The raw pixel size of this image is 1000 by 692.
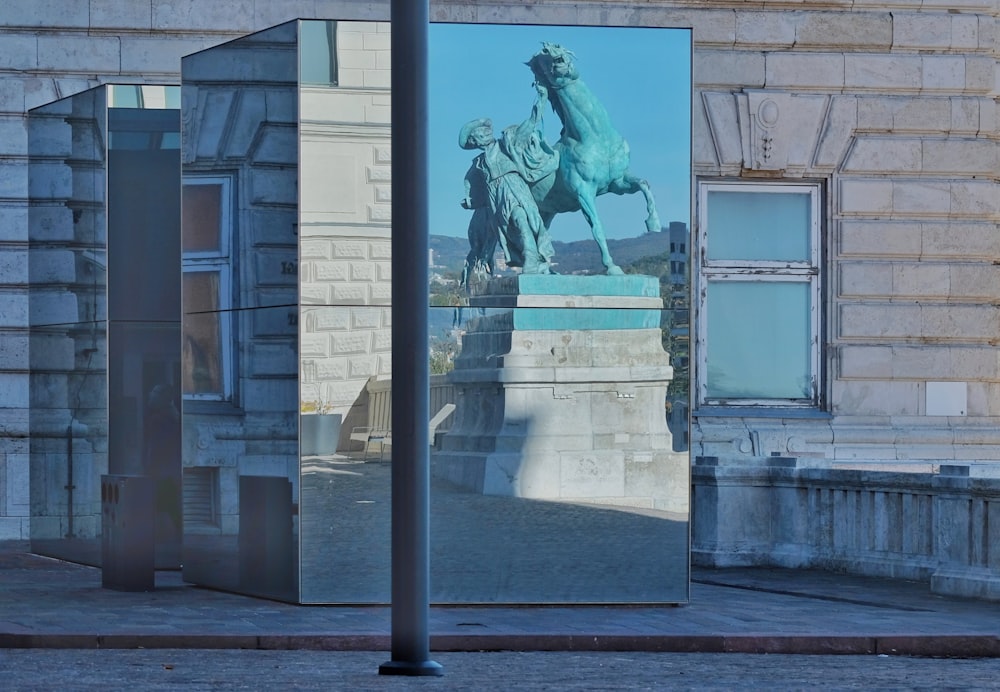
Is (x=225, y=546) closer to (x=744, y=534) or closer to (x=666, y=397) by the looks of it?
(x=666, y=397)

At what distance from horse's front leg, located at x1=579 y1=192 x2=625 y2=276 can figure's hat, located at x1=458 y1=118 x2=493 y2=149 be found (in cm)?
82

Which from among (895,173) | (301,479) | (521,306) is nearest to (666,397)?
(521,306)

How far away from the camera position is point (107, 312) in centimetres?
→ 1427

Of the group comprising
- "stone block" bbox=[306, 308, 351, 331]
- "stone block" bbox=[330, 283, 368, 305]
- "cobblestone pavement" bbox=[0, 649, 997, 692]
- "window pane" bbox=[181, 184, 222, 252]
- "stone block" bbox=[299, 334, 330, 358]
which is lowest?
"cobblestone pavement" bbox=[0, 649, 997, 692]

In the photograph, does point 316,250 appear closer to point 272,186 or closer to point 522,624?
point 272,186

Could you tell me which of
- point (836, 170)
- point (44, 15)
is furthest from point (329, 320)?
point (836, 170)

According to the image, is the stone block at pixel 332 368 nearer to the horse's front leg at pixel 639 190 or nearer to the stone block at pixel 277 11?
the horse's front leg at pixel 639 190

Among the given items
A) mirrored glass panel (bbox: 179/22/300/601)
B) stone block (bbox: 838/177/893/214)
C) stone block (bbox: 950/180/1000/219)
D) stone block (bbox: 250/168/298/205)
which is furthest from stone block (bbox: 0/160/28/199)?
stone block (bbox: 950/180/1000/219)

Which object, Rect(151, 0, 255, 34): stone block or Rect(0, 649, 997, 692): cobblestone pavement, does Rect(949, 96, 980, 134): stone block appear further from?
Rect(0, 649, 997, 692): cobblestone pavement

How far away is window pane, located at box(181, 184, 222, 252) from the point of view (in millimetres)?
11922

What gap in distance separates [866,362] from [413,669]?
10096mm

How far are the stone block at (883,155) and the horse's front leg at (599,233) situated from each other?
21.9ft

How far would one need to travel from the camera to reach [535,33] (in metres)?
11.5

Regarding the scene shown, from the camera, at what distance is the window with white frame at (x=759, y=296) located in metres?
17.7
